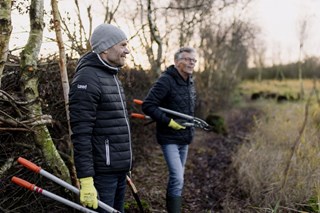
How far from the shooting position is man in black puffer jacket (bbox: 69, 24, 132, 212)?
247cm

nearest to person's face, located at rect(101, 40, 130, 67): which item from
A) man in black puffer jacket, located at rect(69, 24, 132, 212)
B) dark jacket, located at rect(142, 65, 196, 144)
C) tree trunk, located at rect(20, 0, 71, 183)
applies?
man in black puffer jacket, located at rect(69, 24, 132, 212)

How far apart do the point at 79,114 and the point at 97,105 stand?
161mm

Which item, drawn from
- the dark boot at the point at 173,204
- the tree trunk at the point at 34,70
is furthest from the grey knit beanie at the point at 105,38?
the dark boot at the point at 173,204

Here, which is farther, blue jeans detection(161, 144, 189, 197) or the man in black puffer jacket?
blue jeans detection(161, 144, 189, 197)

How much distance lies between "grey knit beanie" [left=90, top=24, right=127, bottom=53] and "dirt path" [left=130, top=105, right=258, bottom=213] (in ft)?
7.67

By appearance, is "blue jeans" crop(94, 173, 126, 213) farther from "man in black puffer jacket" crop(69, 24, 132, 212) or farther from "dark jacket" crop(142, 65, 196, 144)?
"dark jacket" crop(142, 65, 196, 144)

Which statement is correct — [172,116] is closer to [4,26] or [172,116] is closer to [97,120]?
[97,120]

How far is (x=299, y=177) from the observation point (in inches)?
179

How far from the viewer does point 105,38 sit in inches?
105

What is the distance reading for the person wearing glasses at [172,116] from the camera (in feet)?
12.4

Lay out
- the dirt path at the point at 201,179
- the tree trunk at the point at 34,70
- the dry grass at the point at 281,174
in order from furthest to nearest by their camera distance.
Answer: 1. the dirt path at the point at 201,179
2. the dry grass at the point at 281,174
3. the tree trunk at the point at 34,70

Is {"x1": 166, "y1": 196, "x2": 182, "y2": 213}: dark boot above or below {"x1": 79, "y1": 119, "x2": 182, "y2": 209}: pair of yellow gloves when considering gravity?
below

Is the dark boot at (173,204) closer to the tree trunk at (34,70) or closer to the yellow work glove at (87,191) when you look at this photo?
the tree trunk at (34,70)

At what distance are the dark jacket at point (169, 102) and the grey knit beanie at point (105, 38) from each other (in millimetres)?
1187
